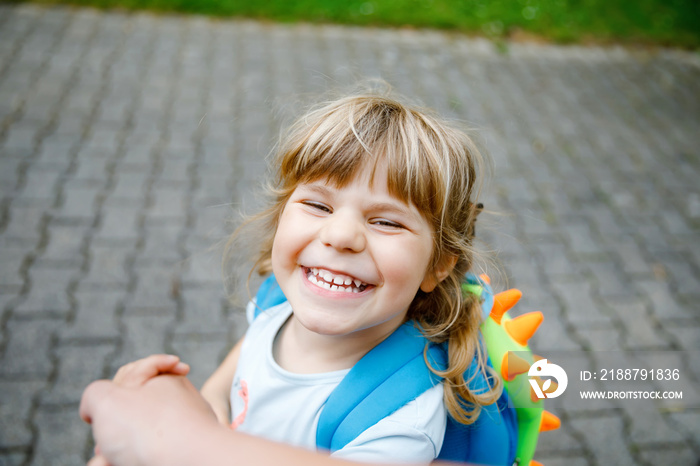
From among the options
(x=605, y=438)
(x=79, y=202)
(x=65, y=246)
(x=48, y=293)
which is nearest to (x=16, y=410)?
(x=48, y=293)

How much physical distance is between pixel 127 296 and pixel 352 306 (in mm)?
2040

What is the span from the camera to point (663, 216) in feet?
12.6

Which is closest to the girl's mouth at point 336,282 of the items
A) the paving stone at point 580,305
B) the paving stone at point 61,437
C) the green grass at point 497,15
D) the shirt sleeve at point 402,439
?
the shirt sleeve at point 402,439

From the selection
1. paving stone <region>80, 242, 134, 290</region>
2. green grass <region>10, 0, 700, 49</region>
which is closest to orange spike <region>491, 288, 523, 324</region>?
paving stone <region>80, 242, 134, 290</region>

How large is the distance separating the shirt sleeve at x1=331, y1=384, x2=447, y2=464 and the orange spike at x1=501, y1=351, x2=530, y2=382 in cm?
25

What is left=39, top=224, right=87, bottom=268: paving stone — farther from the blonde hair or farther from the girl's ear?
the girl's ear

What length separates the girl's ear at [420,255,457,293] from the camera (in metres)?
1.30

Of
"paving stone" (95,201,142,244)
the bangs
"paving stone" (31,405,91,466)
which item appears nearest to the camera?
the bangs

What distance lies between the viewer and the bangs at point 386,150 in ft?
3.76

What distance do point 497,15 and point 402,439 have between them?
6535mm

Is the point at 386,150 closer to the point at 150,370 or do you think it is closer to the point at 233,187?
the point at 150,370

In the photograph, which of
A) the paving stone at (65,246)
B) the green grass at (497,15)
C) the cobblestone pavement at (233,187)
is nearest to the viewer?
the cobblestone pavement at (233,187)

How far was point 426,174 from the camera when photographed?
3.82 ft

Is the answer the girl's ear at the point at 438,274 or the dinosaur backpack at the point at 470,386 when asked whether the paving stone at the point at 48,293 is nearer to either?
the dinosaur backpack at the point at 470,386
